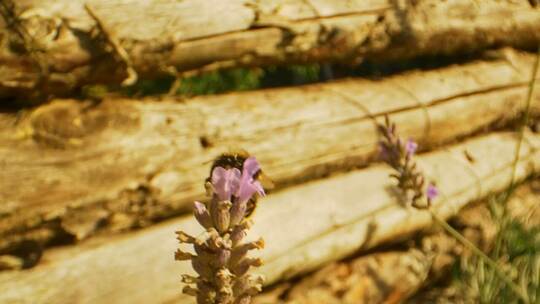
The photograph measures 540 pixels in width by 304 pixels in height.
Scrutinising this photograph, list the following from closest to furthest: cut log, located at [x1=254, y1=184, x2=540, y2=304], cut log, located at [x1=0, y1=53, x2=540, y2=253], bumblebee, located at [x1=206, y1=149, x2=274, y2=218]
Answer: bumblebee, located at [x1=206, y1=149, x2=274, y2=218], cut log, located at [x1=0, y1=53, x2=540, y2=253], cut log, located at [x1=254, y1=184, x2=540, y2=304]

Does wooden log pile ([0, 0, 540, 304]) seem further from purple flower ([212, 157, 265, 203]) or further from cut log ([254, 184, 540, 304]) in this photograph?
purple flower ([212, 157, 265, 203])

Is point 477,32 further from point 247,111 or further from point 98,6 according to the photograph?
point 98,6

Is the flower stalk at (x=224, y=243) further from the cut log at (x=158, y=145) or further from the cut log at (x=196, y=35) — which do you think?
the cut log at (x=196, y=35)

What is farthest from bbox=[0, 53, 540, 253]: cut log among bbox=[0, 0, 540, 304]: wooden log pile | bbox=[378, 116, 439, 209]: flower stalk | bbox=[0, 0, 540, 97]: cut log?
bbox=[378, 116, 439, 209]: flower stalk

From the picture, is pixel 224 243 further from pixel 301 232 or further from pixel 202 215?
pixel 301 232

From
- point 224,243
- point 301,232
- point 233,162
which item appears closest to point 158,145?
point 301,232

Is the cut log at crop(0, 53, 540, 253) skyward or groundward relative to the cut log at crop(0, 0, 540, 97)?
groundward
